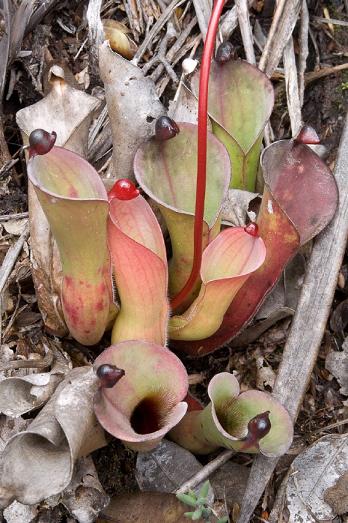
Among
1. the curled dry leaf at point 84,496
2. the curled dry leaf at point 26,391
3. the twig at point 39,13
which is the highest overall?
the twig at point 39,13

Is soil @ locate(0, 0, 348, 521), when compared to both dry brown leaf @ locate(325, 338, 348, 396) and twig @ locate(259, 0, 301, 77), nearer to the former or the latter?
dry brown leaf @ locate(325, 338, 348, 396)

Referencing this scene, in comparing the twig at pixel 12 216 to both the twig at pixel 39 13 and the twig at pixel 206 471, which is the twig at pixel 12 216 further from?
the twig at pixel 206 471

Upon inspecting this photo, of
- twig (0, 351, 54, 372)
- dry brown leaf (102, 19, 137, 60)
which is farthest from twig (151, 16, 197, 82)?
twig (0, 351, 54, 372)

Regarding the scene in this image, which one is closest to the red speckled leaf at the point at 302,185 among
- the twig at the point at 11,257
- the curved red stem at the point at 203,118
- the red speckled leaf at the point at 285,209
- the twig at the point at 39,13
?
the red speckled leaf at the point at 285,209

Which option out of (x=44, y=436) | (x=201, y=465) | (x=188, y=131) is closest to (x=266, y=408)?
(x=201, y=465)

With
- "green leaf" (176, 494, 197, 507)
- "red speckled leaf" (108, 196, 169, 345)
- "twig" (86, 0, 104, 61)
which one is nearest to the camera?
"green leaf" (176, 494, 197, 507)

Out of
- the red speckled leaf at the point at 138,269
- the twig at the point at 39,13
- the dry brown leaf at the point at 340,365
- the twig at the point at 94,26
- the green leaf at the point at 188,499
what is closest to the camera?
the green leaf at the point at 188,499
